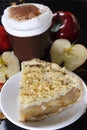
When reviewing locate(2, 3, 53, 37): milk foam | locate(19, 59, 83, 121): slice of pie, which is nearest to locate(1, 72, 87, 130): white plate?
locate(19, 59, 83, 121): slice of pie

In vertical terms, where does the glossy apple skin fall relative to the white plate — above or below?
above

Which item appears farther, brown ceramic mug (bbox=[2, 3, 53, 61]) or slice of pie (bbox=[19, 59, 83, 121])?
brown ceramic mug (bbox=[2, 3, 53, 61])

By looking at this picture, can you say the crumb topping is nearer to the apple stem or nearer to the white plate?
the white plate

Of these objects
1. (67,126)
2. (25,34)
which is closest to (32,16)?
(25,34)

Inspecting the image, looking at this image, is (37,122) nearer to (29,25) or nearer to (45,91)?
(45,91)

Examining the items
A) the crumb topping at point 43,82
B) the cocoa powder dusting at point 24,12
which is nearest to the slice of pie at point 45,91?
the crumb topping at point 43,82

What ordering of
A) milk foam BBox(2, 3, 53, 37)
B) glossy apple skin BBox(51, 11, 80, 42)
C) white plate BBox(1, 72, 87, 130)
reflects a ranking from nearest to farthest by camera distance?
white plate BBox(1, 72, 87, 130) → milk foam BBox(2, 3, 53, 37) → glossy apple skin BBox(51, 11, 80, 42)

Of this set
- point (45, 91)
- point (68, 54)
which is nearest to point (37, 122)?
point (45, 91)

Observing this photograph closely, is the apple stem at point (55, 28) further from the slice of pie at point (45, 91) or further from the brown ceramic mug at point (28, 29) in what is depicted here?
the slice of pie at point (45, 91)
